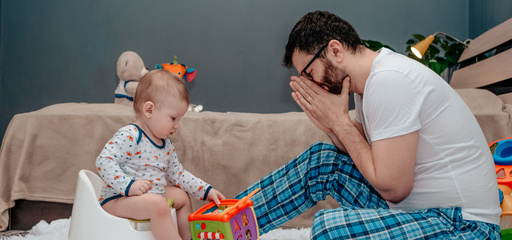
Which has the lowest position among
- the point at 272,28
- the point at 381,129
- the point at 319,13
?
the point at 381,129

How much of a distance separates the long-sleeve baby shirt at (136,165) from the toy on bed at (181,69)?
1477 mm

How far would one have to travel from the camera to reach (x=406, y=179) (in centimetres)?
88

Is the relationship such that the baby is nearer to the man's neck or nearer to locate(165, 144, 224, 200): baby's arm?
locate(165, 144, 224, 200): baby's arm

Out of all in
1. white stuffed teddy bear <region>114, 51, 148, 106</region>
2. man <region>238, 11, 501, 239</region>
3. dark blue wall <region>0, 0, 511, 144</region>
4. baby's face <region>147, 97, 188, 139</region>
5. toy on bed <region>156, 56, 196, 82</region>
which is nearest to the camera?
man <region>238, 11, 501, 239</region>

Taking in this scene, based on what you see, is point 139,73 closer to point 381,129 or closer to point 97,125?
point 97,125

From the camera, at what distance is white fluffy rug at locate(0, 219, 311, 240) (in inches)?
62.1

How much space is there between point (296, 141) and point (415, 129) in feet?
3.04

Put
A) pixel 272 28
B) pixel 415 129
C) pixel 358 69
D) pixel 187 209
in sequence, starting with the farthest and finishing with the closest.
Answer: pixel 272 28 < pixel 187 209 < pixel 358 69 < pixel 415 129

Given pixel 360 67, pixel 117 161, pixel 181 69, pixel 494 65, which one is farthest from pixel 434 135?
pixel 181 69

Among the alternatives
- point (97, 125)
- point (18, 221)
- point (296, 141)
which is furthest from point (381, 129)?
point (18, 221)

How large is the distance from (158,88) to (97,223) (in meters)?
0.38

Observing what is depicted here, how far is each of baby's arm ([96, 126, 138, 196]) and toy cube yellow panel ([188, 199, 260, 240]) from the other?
0.64ft

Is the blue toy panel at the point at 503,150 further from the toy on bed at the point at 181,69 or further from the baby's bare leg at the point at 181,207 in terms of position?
the toy on bed at the point at 181,69

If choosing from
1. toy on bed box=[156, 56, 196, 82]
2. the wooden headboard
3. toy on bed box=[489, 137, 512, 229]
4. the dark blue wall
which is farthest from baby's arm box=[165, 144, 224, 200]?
the dark blue wall
